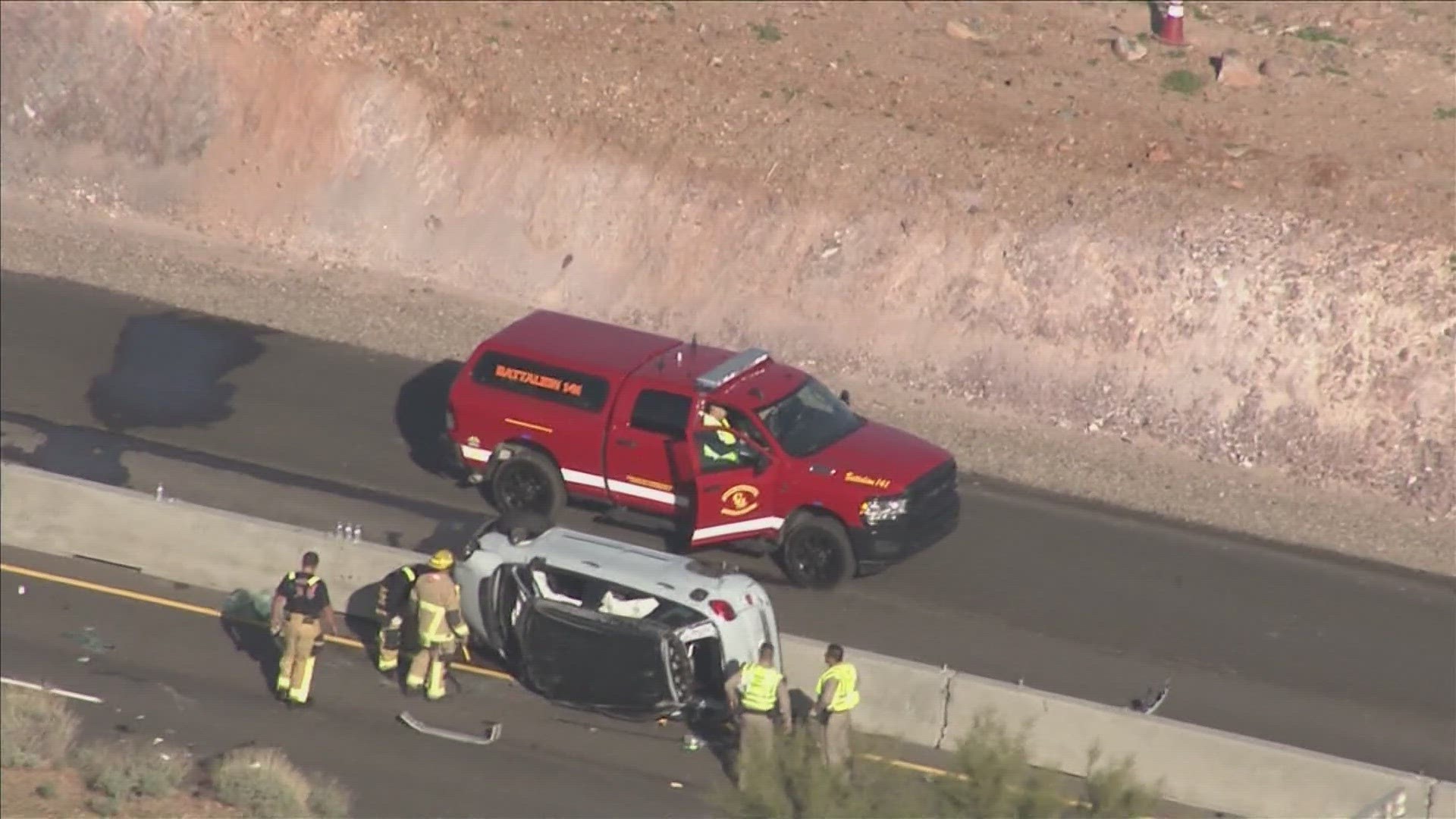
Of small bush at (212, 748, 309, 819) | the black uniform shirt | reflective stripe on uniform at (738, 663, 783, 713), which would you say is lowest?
small bush at (212, 748, 309, 819)

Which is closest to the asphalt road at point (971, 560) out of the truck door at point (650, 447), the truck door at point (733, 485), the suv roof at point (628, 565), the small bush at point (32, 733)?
the truck door at point (733, 485)

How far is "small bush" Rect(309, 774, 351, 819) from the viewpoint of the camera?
18250 mm

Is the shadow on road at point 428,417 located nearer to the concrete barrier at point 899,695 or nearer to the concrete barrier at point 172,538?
the concrete barrier at point 172,538

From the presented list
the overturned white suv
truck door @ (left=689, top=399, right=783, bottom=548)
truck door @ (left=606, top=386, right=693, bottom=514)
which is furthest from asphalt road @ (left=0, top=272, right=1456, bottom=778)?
the overturned white suv

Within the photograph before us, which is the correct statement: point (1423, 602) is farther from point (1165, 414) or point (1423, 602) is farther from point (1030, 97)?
point (1030, 97)

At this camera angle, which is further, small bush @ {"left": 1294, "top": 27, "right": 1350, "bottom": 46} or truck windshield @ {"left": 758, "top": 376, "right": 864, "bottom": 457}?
small bush @ {"left": 1294, "top": 27, "right": 1350, "bottom": 46}

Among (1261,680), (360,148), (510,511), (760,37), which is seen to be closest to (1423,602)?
(1261,680)

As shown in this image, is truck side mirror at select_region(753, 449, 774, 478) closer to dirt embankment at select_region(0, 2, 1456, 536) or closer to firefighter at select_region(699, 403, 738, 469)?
firefighter at select_region(699, 403, 738, 469)

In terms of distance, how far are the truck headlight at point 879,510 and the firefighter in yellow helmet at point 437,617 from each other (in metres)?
4.35

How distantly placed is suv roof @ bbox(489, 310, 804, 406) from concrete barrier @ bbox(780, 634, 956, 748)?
3795 mm

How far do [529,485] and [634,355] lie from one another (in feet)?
5.90

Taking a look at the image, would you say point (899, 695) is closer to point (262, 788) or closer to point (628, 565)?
point (628, 565)

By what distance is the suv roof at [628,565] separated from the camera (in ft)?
64.5

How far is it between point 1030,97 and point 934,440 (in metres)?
6.56
